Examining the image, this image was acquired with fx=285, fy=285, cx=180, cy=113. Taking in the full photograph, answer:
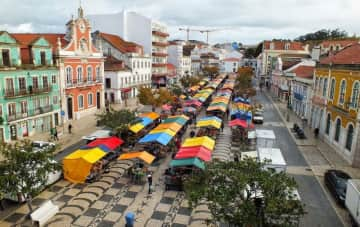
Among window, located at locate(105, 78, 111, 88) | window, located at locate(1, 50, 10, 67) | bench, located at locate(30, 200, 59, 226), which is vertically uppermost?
window, located at locate(1, 50, 10, 67)

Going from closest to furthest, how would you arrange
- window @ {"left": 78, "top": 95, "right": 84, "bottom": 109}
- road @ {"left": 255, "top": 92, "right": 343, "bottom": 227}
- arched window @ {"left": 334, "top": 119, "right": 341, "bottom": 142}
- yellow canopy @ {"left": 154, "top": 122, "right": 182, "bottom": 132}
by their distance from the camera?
1. road @ {"left": 255, "top": 92, "right": 343, "bottom": 227}
2. yellow canopy @ {"left": 154, "top": 122, "right": 182, "bottom": 132}
3. arched window @ {"left": 334, "top": 119, "right": 341, "bottom": 142}
4. window @ {"left": 78, "top": 95, "right": 84, "bottom": 109}

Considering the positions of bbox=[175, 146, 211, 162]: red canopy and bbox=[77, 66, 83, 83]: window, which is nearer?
bbox=[175, 146, 211, 162]: red canopy

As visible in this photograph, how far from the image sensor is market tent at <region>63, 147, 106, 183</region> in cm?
1812

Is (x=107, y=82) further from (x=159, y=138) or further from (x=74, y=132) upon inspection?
(x=159, y=138)

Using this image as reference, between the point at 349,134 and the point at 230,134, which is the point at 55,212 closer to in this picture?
the point at 230,134

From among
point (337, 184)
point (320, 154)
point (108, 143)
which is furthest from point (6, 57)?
point (320, 154)

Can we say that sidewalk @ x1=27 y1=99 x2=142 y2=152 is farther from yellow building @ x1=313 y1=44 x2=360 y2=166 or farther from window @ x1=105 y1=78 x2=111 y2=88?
yellow building @ x1=313 y1=44 x2=360 y2=166

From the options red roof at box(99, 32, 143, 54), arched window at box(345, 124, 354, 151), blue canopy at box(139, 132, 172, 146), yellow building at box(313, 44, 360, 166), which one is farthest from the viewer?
red roof at box(99, 32, 143, 54)

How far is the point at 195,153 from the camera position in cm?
1894

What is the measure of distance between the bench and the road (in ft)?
41.8

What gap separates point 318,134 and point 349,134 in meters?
6.98

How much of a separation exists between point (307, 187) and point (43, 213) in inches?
617

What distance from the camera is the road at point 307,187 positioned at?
14969 mm

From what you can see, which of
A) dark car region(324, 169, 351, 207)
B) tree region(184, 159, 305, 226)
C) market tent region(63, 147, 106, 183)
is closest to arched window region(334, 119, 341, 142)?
dark car region(324, 169, 351, 207)
